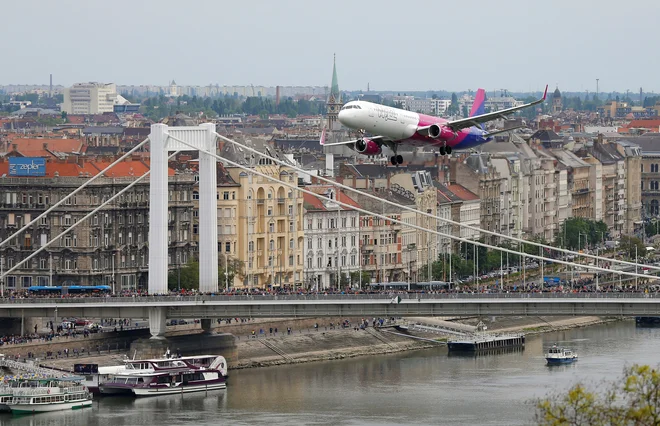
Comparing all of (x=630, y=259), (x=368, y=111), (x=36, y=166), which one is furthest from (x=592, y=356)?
(x=630, y=259)

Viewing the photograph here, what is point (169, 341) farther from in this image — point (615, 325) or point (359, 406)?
point (615, 325)

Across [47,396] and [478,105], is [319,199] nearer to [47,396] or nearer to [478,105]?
[47,396]

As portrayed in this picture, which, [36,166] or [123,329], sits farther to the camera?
[36,166]

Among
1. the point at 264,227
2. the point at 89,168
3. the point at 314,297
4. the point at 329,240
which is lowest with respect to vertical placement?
the point at 314,297

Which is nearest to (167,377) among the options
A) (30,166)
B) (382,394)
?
(382,394)

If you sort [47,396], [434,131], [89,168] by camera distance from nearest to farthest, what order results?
1. [434,131]
2. [47,396]
3. [89,168]

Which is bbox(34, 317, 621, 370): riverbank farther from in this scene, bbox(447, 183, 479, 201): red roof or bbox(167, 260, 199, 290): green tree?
bbox(447, 183, 479, 201): red roof

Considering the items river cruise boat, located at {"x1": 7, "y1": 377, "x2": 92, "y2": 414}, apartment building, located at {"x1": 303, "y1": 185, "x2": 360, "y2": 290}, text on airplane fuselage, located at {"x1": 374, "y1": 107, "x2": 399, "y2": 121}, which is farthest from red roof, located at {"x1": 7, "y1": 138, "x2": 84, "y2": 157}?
text on airplane fuselage, located at {"x1": 374, "y1": 107, "x2": 399, "y2": 121}
